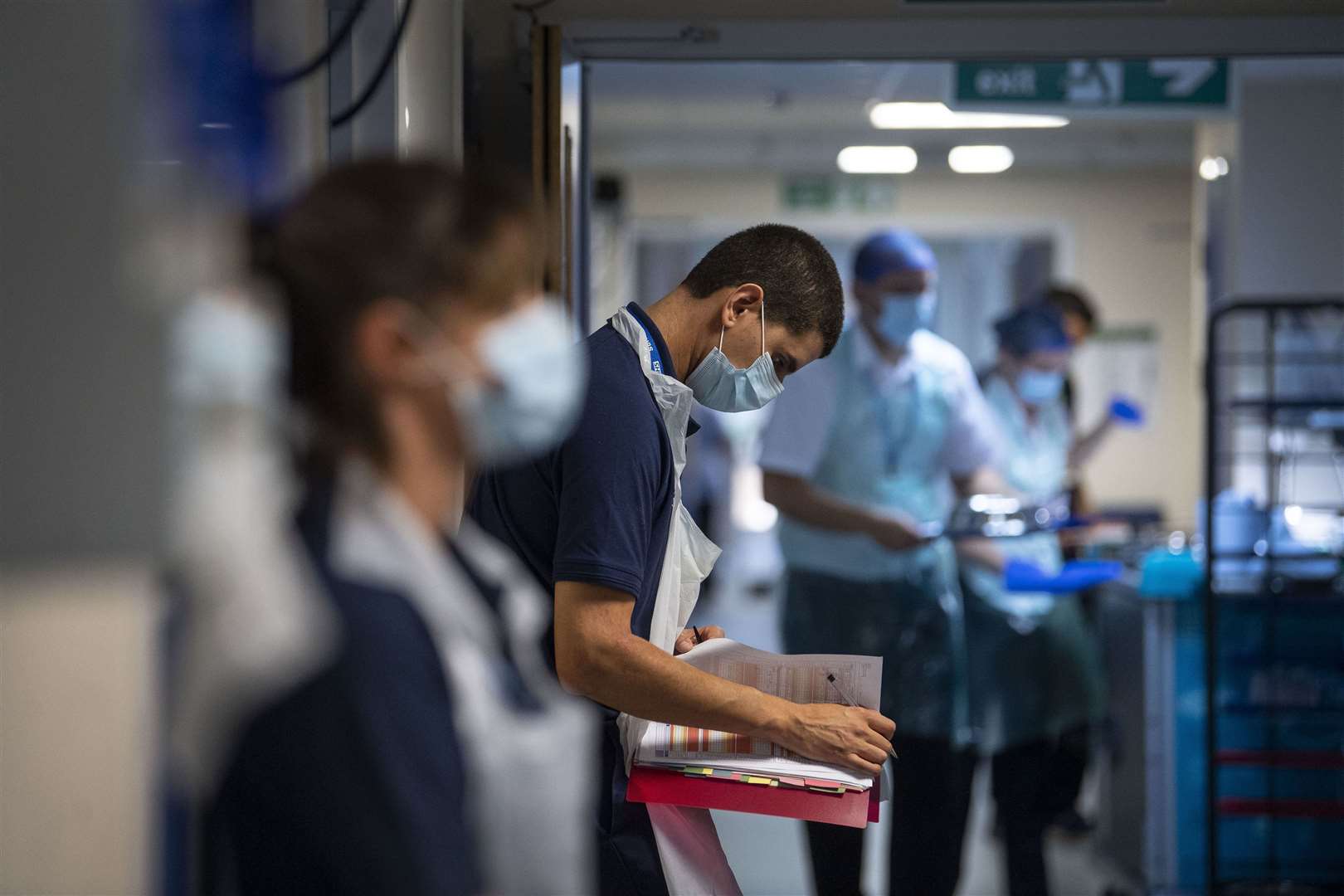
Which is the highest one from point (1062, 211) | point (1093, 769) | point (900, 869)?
point (1062, 211)

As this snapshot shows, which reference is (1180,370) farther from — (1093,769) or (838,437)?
(838,437)

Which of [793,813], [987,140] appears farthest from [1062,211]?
[793,813]

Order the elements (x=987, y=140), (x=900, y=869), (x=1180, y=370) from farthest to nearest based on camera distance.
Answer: (x=1180, y=370) < (x=987, y=140) < (x=900, y=869)

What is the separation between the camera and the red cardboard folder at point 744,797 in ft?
4.75

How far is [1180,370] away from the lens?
7.07 meters

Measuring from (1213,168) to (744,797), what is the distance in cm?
462

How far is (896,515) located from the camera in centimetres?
279

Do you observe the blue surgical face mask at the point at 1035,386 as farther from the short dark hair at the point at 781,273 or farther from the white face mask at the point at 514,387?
the white face mask at the point at 514,387

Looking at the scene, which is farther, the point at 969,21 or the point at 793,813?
the point at 969,21

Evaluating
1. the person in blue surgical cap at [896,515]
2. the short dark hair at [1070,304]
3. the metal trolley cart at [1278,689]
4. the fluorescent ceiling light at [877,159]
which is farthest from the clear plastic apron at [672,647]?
the fluorescent ceiling light at [877,159]

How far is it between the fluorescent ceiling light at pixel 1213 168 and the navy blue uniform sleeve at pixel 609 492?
4.39 m

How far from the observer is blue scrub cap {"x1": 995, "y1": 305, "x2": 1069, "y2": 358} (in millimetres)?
3619

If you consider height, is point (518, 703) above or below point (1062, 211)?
below

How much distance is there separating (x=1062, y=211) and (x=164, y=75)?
22.7ft
